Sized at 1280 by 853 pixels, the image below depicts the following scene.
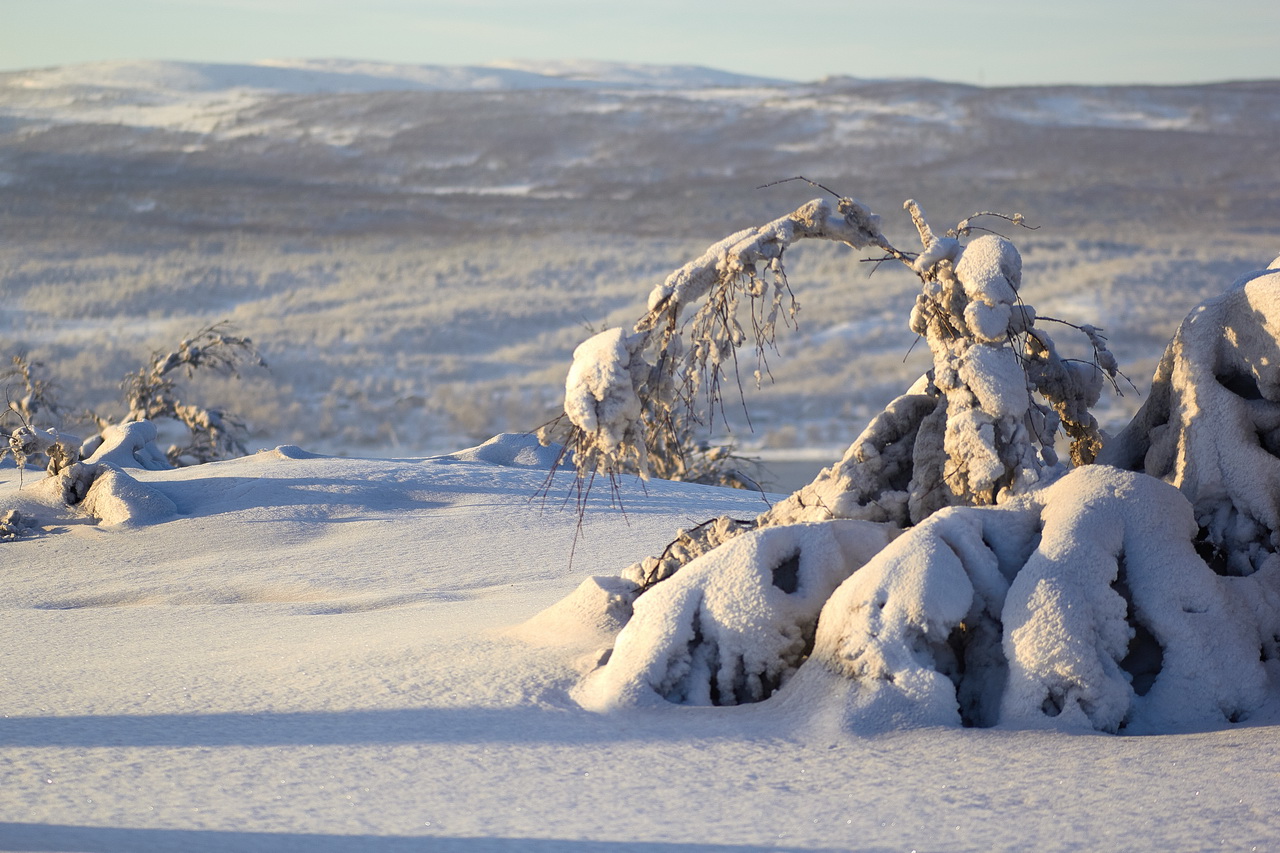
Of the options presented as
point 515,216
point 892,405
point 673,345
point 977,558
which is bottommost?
point 515,216

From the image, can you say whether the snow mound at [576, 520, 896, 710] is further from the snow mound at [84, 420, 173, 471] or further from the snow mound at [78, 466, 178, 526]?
the snow mound at [84, 420, 173, 471]

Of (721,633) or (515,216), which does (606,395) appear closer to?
(721,633)

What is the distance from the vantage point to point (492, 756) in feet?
10.5

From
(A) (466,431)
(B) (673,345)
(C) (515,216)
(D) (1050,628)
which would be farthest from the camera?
(C) (515,216)

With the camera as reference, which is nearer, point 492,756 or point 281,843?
point 281,843

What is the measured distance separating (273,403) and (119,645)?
19445mm

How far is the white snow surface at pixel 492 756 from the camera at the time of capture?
2.78 meters

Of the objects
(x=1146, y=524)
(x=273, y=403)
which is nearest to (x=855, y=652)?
(x=1146, y=524)

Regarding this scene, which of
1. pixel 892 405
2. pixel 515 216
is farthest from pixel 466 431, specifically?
pixel 515 216

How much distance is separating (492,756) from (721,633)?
2.44 feet

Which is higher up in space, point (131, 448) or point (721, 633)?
point (721, 633)

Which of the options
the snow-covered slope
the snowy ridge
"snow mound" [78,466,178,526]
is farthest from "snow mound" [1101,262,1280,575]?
the snowy ridge

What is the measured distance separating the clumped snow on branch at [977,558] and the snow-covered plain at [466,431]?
135 mm

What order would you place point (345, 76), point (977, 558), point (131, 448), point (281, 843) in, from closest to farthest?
point (281, 843), point (977, 558), point (131, 448), point (345, 76)
